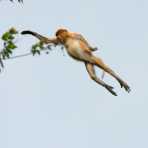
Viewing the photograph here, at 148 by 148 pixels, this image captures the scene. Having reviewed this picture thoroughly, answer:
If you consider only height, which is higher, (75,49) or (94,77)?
(75,49)

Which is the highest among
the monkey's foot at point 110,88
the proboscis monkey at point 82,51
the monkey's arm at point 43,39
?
the monkey's arm at point 43,39

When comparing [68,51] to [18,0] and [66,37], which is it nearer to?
[66,37]

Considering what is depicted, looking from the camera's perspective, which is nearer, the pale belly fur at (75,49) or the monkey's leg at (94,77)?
the pale belly fur at (75,49)

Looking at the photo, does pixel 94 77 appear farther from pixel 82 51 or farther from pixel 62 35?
pixel 62 35

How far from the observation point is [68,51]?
29.7 feet

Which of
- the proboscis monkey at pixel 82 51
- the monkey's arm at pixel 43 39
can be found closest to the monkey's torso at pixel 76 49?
the proboscis monkey at pixel 82 51

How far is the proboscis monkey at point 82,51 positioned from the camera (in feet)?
29.6

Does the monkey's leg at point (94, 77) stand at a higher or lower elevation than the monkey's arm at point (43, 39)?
lower

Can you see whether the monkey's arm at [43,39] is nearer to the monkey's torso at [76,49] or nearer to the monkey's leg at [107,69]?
the monkey's torso at [76,49]

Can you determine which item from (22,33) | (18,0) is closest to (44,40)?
(22,33)

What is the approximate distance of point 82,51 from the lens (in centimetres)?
904

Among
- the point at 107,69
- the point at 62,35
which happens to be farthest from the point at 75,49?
the point at 107,69

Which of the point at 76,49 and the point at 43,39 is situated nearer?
the point at 76,49

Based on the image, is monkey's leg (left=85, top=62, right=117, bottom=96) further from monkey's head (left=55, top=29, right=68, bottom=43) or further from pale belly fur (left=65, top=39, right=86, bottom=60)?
monkey's head (left=55, top=29, right=68, bottom=43)
